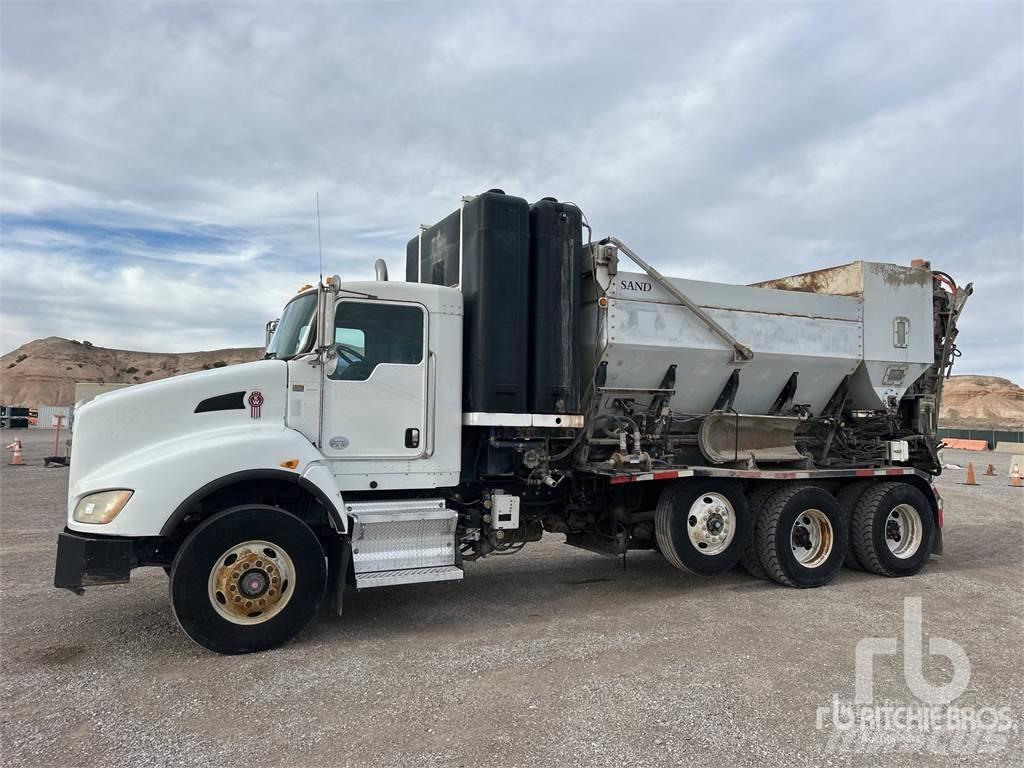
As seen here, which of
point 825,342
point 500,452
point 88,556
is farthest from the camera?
point 825,342

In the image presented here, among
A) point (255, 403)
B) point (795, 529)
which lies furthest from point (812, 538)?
point (255, 403)

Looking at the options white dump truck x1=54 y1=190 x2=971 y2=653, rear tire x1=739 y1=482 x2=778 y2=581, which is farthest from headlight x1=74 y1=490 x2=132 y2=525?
rear tire x1=739 y1=482 x2=778 y2=581

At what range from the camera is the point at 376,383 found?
6168mm

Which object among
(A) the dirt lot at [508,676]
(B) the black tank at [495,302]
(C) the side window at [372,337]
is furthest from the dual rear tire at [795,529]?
(C) the side window at [372,337]

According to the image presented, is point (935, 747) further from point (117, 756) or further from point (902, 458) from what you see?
point (902, 458)

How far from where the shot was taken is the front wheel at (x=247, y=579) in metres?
5.18

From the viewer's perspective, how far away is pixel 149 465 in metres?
5.16

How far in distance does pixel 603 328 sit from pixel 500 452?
5.15 feet

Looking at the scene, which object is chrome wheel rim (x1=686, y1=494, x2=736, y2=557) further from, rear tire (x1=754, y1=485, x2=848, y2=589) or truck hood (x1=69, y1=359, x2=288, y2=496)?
truck hood (x1=69, y1=359, x2=288, y2=496)

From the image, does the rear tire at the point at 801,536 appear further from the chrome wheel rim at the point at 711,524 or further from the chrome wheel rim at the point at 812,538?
the chrome wheel rim at the point at 711,524

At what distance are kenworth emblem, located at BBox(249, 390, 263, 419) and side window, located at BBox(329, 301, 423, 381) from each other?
1.92 ft

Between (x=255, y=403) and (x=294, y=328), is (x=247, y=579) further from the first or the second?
(x=294, y=328)

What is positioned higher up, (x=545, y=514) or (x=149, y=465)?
(x=149, y=465)

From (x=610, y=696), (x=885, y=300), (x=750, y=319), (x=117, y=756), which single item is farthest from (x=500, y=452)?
(x=885, y=300)
